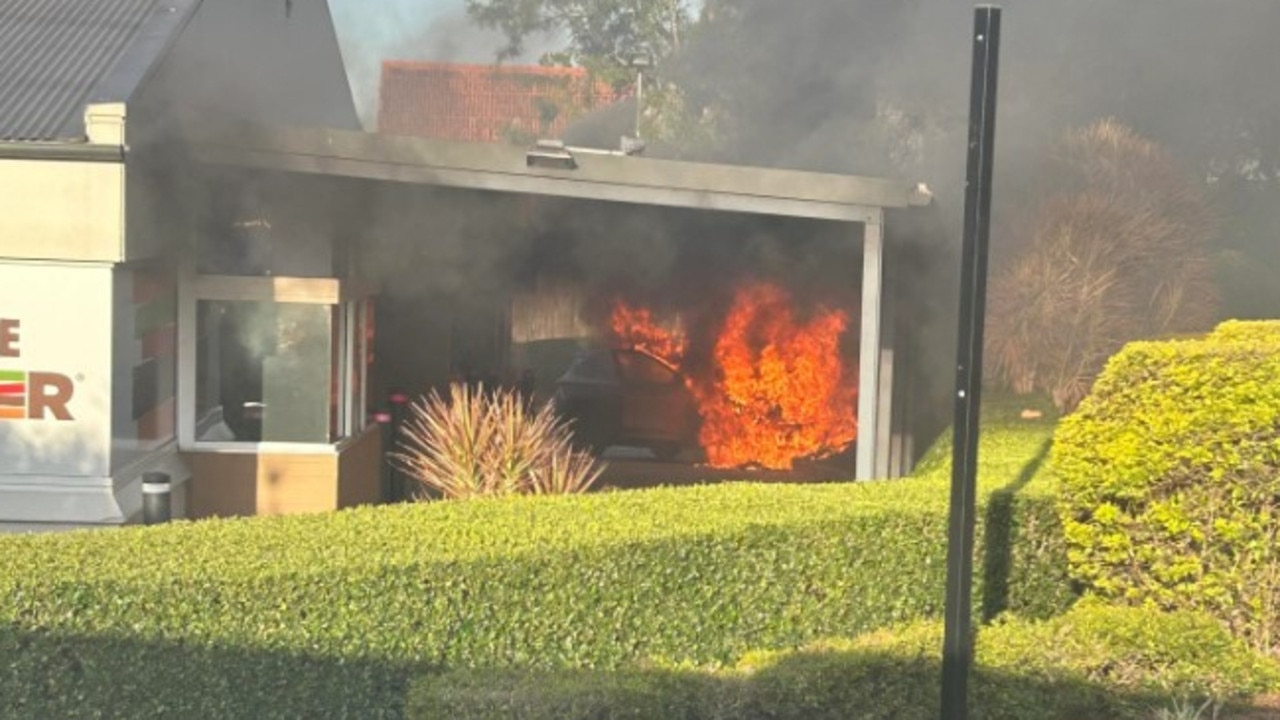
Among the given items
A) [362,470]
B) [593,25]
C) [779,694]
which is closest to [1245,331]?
[779,694]

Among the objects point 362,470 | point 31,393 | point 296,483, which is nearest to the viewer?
point 31,393

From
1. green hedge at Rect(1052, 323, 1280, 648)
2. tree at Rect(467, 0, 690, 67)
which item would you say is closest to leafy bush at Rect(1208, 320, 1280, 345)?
green hedge at Rect(1052, 323, 1280, 648)

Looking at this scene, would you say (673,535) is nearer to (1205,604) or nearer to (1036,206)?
(1205,604)

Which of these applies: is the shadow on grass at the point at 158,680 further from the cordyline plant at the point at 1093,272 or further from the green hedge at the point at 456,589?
the cordyline plant at the point at 1093,272

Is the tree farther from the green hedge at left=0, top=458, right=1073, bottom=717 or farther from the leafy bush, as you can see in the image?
the green hedge at left=0, top=458, right=1073, bottom=717

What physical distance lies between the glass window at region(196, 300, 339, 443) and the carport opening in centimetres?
150

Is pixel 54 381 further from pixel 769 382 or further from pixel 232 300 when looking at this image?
pixel 769 382

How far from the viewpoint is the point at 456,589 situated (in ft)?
14.9

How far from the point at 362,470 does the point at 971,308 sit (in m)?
6.17

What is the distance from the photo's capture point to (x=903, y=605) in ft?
Answer: 17.9

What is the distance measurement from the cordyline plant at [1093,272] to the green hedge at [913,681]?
5.93 metres

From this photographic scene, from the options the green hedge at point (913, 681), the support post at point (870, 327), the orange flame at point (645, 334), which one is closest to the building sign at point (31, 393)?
the green hedge at point (913, 681)

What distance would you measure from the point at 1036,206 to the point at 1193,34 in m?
4.67

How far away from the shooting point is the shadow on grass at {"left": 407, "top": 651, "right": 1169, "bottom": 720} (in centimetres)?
411
